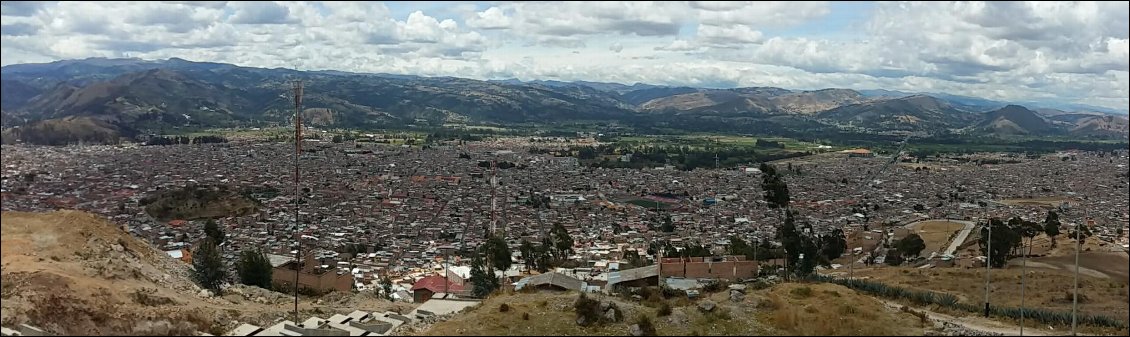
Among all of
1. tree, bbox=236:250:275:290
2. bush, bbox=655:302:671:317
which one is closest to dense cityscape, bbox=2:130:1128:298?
tree, bbox=236:250:275:290

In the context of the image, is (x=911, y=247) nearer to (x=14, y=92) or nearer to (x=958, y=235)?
(x=958, y=235)

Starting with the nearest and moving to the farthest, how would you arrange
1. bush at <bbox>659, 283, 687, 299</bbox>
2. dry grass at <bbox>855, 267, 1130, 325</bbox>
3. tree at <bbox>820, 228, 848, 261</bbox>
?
bush at <bbox>659, 283, 687, 299</bbox> < dry grass at <bbox>855, 267, 1130, 325</bbox> < tree at <bbox>820, 228, 848, 261</bbox>

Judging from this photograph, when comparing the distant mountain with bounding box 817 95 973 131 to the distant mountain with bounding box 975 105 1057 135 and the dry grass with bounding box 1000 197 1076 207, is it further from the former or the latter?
the dry grass with bounding box 1000 197 1076 207

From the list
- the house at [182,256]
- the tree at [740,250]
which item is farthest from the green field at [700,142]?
the house at [182,256]

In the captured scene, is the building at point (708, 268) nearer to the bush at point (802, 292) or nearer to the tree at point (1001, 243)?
the bush at point (802, 292)

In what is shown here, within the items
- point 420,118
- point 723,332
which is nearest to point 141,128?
point 723,332

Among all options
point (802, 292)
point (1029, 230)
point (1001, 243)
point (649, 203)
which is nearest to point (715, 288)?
point (802, 292)
